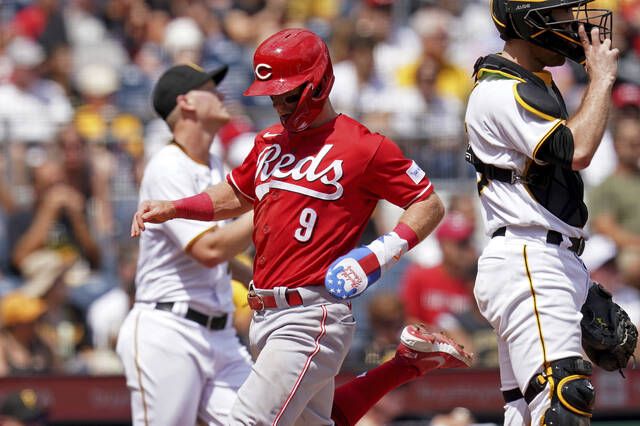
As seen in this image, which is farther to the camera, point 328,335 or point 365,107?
point 365,107

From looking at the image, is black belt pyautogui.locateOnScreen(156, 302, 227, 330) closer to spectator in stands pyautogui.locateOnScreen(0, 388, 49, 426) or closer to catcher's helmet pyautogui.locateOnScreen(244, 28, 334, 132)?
catcher's helmet pyautogui.locateOnScreen(244, 28, 334, 132)

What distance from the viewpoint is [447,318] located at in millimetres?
9625

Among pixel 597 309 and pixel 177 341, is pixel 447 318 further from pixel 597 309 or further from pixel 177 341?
pixel 597 309

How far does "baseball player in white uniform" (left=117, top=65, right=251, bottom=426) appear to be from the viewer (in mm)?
6246

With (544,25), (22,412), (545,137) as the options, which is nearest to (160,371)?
(22,412)

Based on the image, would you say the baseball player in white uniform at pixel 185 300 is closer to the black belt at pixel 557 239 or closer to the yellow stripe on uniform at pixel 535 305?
the black belt at pixel 557 239

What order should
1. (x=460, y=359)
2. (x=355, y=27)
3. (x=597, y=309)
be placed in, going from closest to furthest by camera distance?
1. (x=597, y=309)
2. (x=460, y=359)
3. (x=355, y=27)

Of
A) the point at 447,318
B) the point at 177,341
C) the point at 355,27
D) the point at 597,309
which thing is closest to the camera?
the point at 597,309

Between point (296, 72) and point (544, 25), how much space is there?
107 cm

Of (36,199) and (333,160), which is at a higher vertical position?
(333,160)

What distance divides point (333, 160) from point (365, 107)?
6031 mm

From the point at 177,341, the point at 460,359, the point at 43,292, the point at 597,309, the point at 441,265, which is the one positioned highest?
the point at 597,309

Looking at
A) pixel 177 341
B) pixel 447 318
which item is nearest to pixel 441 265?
pixel 447 318

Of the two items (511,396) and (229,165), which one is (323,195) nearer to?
(511,396)
